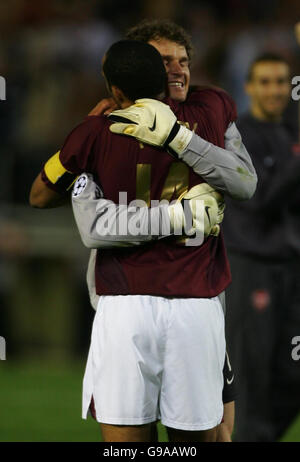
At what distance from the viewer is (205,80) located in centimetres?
1067

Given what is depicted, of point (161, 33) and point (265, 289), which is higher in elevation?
point (161, 33)

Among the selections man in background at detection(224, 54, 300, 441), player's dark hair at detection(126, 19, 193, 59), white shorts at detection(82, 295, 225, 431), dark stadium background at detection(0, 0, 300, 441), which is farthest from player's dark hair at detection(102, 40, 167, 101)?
dark stadium background at detection(0, 0, 300, 441)

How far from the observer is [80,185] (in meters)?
3.41

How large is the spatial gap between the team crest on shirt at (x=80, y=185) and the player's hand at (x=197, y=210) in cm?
32

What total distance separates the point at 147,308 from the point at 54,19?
904 cm

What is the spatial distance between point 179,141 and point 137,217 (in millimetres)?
298

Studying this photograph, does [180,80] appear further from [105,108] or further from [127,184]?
[127,184]

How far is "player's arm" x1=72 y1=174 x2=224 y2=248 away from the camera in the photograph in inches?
131

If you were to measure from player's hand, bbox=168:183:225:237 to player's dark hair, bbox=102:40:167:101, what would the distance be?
14.7 inches

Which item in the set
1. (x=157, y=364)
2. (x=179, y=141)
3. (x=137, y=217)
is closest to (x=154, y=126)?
(x=179, y=141)

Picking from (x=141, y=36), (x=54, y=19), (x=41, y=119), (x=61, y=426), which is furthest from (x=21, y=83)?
(x=141, y=36)

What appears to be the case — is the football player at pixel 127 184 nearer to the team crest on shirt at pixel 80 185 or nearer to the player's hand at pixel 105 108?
the team crest on shirt at pixel 80 185

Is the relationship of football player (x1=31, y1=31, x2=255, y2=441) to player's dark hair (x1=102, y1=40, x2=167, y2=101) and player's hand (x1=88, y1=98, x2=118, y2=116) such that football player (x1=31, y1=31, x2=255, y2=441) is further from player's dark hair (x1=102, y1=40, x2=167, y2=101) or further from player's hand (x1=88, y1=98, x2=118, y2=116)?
player's hand (x1=88, y1=98, x2=118, y2=116)

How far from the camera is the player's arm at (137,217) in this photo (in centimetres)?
332
